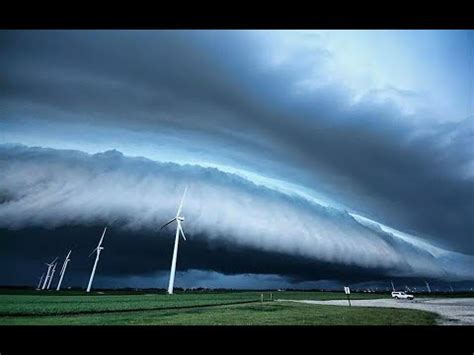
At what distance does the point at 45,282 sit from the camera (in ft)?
328

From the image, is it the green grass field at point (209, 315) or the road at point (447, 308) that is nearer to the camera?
the green grass field at point (209, 315)

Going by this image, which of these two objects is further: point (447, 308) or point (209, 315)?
point (447, 308)

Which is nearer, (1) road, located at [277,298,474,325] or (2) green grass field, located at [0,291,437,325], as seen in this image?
(2) green grass field, located at [0,291,437,325]

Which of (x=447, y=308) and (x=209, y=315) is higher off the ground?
(x=447, y=308)
